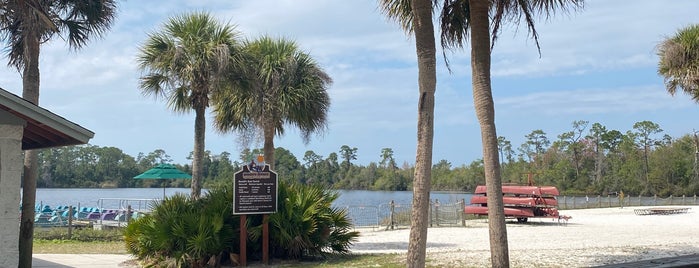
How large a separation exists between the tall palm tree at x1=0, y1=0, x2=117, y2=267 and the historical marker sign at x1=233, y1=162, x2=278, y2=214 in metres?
3.78

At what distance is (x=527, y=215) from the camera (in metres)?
30.3

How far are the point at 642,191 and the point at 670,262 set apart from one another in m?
79.8

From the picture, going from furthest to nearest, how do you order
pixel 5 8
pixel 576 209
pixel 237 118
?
pixel 576 209
pixel 237 118
pixel 5 8

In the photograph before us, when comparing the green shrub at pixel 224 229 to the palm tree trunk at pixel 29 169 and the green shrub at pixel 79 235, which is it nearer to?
the palm tree trunk at pixel 29 169

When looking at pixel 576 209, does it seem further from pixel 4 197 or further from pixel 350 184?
pixel 350 184

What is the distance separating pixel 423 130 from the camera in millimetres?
8812

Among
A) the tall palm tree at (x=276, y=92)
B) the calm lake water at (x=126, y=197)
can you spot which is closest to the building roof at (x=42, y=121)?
the tall palm tree at (x=276, y=92)

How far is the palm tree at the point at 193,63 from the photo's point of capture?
18.1m

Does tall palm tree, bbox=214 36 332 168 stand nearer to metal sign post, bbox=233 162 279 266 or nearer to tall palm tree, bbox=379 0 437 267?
metal sign post, bbox=233 162 279 266

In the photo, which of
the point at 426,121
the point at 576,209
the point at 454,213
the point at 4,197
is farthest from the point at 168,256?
the point at 576,209

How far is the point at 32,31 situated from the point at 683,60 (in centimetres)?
1568

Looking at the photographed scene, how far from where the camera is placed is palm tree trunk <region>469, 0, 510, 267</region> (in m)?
9.59

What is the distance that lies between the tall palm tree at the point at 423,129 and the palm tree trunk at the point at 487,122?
3.88 ft

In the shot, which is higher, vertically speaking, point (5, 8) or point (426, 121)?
point (5, 8)
